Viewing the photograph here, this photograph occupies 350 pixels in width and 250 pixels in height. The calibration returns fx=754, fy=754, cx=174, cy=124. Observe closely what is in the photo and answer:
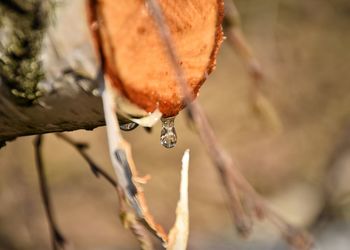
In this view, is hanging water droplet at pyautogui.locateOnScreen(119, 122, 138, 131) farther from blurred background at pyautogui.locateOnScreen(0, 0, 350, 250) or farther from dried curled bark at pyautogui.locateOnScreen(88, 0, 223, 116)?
blurred background at pyautogui.locateOnScreen(0, 0, 350, 250)

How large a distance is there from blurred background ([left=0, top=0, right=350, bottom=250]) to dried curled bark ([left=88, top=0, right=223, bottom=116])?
1976 mm

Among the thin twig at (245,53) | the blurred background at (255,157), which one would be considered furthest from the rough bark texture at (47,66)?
the blurred background at (255,157)

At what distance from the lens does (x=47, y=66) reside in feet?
2.58

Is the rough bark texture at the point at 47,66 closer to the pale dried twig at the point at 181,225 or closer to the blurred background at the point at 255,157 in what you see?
the pale dried twig at the point at 181,225

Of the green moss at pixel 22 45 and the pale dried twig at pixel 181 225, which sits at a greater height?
the green moss at pixel 22 45

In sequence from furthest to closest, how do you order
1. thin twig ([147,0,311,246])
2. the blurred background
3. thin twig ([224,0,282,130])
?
1. the blurred background
2. thin twig ([224,0,282,130])
3. thin twig ([147,0,311,246])

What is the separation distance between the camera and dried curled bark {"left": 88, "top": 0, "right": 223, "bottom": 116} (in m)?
0.75

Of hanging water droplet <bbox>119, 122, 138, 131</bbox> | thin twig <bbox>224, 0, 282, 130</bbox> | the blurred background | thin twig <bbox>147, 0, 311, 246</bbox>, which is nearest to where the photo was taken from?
thin twig <bbox>147, 0, 311, 246</bbox>

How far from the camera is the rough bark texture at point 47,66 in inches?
29.4

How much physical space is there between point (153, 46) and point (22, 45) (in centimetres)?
14

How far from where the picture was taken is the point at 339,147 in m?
3.53

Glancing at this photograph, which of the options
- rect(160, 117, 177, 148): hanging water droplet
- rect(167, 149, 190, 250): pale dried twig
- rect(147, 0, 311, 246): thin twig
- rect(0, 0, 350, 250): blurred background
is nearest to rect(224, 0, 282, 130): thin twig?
rect(147, 0, 311, 246): thin twig

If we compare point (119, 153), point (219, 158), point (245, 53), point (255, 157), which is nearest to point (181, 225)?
point (119, 153)

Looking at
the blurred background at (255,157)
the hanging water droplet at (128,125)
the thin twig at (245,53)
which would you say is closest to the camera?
the hanging water droplet at (128,125)
